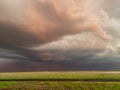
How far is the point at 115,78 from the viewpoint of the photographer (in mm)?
75188

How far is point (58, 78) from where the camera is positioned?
2995 inches

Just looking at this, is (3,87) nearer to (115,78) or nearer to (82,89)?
(82,89)

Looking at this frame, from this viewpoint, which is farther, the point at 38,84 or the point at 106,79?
the point at 106,79

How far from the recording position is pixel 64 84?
203 ft

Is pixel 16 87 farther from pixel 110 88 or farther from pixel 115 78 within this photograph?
pixel 115 78

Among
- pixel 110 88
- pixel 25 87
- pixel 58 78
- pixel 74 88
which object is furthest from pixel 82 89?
pixel 58 78

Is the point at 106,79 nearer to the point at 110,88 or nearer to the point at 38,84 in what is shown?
the point at 110,88

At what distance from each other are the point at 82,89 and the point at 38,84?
9787 millimetres

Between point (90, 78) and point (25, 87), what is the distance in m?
21.4

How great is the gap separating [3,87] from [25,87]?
519cm

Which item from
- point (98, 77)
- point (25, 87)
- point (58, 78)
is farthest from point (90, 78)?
point (25, 87)

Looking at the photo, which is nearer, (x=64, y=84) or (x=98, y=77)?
(x=64, y=84)

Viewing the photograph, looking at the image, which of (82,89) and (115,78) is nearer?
(82,89)

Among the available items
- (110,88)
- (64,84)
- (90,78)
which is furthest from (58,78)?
(110,88)
